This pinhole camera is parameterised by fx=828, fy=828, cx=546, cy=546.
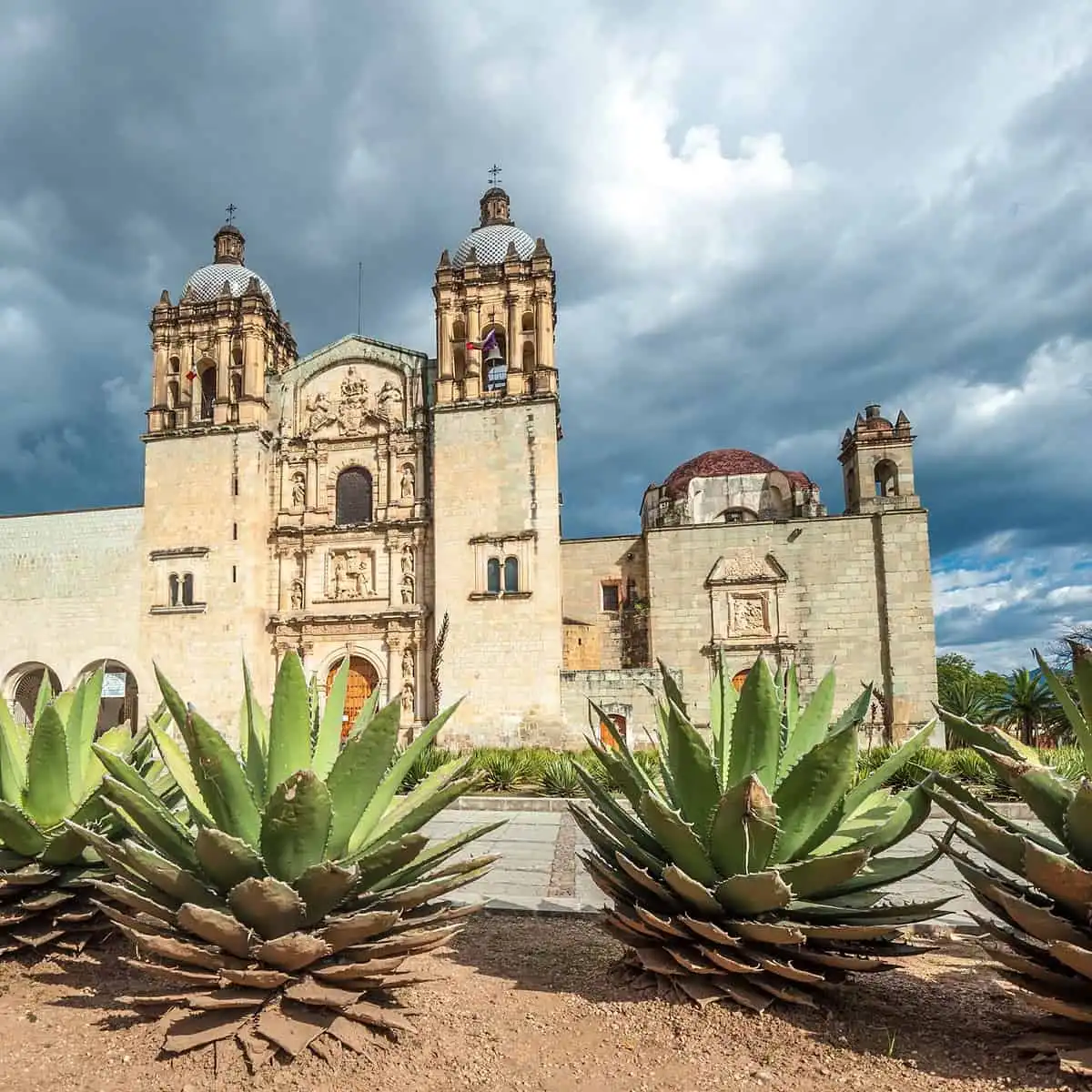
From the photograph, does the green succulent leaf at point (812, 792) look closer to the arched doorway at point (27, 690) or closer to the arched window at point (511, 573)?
the arched window at point (511, 573)

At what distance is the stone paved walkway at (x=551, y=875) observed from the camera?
4.73 metres

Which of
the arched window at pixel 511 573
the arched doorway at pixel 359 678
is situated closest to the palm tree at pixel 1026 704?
the arched window at pixel 511 573

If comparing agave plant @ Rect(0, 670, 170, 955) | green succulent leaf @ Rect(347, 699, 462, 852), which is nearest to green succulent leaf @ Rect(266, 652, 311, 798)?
green succulent leaf @ Rect(347, 699, 462, 852)

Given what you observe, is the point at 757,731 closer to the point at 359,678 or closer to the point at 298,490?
the point at 359,678

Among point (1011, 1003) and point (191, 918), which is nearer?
point (191, 918)

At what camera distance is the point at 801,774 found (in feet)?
8.24

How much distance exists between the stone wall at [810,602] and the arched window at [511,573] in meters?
3.52

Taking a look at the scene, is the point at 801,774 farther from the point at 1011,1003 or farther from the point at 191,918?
the point at 191,918

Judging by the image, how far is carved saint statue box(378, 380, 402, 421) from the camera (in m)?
22.7

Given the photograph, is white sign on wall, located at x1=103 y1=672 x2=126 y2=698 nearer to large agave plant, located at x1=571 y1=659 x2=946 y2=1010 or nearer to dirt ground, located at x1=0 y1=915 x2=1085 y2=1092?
dirt ground, located at x1=0 y1=915 x2=1085 y2=1092

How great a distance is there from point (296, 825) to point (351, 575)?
20.2 m

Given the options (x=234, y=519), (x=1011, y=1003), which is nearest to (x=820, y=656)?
(x=234, y=519)

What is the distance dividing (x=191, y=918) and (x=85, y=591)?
22592 millimetres

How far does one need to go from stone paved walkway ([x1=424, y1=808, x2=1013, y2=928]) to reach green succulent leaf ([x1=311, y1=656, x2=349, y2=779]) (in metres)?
0.74
